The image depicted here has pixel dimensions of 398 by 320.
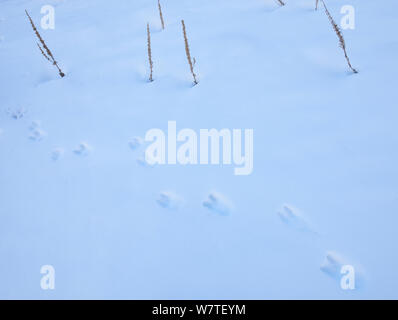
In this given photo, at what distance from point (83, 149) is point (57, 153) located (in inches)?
6.2

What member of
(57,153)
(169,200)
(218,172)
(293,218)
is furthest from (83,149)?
(293,218)

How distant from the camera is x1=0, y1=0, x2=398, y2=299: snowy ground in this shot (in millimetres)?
1122

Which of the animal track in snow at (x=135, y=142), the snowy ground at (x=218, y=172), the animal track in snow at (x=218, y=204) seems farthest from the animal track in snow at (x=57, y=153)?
the animal track in snow at (x=218, y=204)

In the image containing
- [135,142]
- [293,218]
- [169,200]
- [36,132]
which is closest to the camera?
[293,218]

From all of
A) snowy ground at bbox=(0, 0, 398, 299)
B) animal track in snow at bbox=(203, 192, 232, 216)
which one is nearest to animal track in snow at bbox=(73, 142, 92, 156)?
snowy ground at bbox=(0, 0, 398, 299)

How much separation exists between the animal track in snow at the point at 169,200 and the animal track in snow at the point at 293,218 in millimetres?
472

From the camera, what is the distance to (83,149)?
5.28 ft

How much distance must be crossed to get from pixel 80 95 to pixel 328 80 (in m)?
1.63

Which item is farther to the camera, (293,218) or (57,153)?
(57,153)

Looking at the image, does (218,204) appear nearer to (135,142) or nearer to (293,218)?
(293,218)

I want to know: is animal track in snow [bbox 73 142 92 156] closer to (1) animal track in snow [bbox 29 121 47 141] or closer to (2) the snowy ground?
(2) the snowy ground

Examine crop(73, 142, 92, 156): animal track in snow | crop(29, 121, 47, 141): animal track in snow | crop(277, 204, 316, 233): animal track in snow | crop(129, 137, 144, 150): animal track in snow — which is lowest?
crop(277, 204, 316, 233): animal track in snow

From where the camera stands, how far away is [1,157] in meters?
1.67

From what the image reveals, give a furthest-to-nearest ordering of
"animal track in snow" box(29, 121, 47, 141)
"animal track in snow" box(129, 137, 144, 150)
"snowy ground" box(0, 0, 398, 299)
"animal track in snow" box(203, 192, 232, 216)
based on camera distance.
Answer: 1. "animal track in snow" box(29, 121, 47, 141)
2. "animal track in snow" box(129, 137, 144, 150)
3. "animal track in snow" box(203, 192, 232, 216)
4. "snowy ground" box(0, 0, 398, 299)
